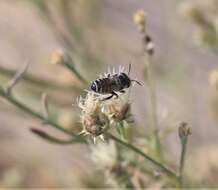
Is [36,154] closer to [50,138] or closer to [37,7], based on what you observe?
[37,7]

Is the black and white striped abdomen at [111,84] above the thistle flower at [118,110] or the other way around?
above

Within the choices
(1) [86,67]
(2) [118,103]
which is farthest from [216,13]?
(2) [118,103]

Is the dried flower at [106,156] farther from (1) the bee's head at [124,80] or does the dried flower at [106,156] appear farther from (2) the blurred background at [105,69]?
(1) the bee's head at [124,80]

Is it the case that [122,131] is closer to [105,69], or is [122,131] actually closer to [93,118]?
[93,118]

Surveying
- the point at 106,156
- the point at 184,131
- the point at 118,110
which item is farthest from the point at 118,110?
the point at 106,156

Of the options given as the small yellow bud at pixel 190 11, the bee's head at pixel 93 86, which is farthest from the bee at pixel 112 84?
the small yellow bud at pixel 190 11

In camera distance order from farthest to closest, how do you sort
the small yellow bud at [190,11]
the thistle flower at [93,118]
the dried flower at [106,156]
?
the small yellow bud at [190,11]
the dried flower at [106,156]
the thistle flower at [93,118]
